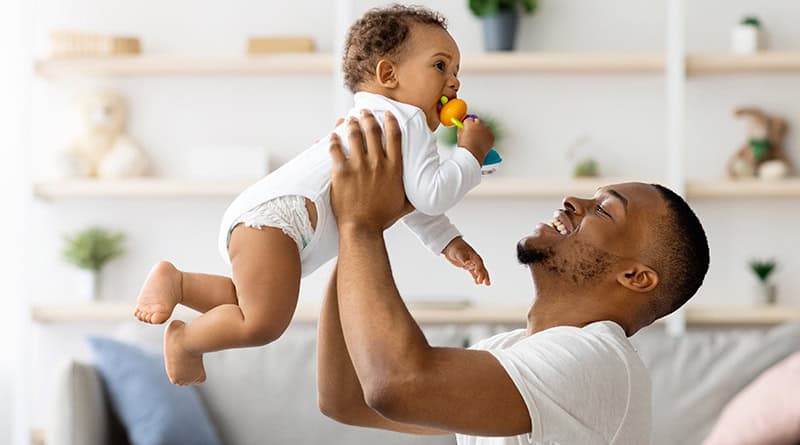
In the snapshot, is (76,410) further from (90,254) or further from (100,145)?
(100,145)

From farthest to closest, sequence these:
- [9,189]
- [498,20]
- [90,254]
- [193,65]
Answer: [9,189]
[90,254]
[193,65]
[498,20]

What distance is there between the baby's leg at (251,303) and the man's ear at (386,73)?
291 mm

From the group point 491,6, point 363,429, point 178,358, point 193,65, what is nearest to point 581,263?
point 178,358

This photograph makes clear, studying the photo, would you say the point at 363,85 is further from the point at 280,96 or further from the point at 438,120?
the point at 280,96

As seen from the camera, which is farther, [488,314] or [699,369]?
[488,314]

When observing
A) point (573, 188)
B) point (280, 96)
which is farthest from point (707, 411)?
point (280, 96)

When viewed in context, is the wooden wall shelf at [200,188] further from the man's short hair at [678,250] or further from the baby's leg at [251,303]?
the baby's leg at [251,303]

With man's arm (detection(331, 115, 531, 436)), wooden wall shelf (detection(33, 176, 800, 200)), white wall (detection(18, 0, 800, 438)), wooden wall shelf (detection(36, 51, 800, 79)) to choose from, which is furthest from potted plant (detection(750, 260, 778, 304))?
man's arm (detection(331, 115, 531, 436))

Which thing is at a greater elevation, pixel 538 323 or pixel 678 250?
pixel 678 250

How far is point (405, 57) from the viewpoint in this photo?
1.74 m

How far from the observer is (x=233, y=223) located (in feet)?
5.49

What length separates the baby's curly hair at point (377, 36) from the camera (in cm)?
175

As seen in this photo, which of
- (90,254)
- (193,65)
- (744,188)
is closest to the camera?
(744,188)

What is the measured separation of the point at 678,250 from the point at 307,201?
0.65 m
